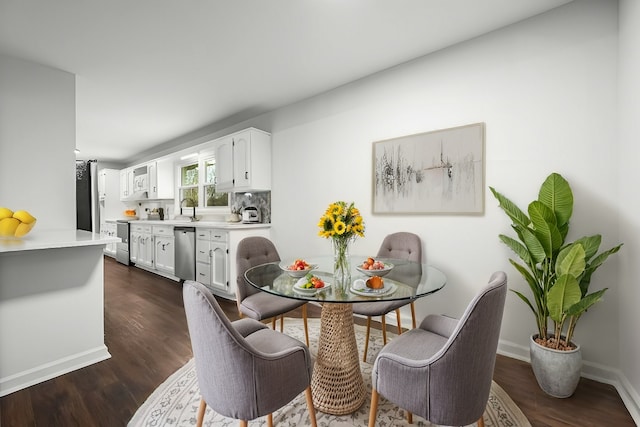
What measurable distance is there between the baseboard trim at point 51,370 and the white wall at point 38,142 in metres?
1.40

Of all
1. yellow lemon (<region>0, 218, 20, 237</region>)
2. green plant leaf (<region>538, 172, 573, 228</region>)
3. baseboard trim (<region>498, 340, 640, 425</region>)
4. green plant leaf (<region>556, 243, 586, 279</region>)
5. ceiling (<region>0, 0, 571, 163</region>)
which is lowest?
baseboard trim (<region>498, 340, 640, 425</region>)

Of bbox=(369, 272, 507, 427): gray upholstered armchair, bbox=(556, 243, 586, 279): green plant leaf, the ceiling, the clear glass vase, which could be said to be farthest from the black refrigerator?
bbox=(556, 243, 586, 279): green plant leaf

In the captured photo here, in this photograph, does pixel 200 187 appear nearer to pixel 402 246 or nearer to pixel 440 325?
pixel 402 246

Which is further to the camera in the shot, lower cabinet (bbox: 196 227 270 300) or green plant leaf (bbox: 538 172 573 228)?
lower cabinet (bbox: 196 227 270 300)

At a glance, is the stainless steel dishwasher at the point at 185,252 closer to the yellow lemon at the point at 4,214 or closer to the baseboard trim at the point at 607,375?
the yellow lemon at the point at 4,214

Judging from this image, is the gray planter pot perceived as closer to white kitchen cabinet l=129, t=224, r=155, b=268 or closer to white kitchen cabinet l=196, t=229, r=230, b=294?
white kitchen cabinet l=196, t=229, r=230, b=294

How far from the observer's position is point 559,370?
1727 mm

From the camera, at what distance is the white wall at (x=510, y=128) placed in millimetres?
1908

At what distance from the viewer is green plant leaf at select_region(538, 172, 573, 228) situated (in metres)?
1.84

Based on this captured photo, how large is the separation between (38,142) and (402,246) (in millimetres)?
3539

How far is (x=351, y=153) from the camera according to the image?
10.4 ft

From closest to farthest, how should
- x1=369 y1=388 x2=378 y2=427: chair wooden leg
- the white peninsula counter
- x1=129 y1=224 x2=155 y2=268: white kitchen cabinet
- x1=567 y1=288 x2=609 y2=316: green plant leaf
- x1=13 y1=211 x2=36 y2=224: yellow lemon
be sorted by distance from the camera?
x1=369 y1=388 x2=378 y2=427: chair wooden leg → x1=567 y1=288 x2=609 y2=316: green plant leaf → the white peninsula counter → x1=13 y1=211 x2=36 y2=224: yellow lemon → x1=129 y1=224 x2=155 y2=268: white kitchen cabinet

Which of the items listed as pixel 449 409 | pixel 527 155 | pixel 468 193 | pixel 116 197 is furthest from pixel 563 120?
pixel 116 197

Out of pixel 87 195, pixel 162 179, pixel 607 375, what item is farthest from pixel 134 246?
pixel 607 375
